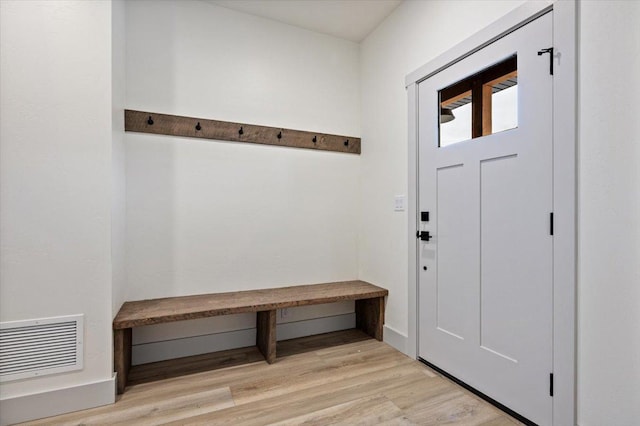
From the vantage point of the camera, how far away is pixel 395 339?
9.34 ft

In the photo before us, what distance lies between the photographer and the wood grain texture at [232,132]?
2.56m

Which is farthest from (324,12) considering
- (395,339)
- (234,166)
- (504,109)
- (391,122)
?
(395,339)

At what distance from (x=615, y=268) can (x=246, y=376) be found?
7.39ft

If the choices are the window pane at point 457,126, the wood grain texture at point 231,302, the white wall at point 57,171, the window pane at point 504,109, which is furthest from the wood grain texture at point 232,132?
the window pane at point 504,109

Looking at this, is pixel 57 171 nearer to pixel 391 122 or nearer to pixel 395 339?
pixel 391 122

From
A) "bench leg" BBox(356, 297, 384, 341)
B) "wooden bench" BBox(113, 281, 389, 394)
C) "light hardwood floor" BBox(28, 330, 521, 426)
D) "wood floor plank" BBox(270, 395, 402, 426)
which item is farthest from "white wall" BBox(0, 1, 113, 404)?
"bench leg" BBox(356, 297, 384, 341)

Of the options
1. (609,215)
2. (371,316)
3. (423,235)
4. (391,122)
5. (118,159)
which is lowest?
(371,316)

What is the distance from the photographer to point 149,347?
2.58 m

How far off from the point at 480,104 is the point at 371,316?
80.5 inches

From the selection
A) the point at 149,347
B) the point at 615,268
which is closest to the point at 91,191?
the point at 149,347

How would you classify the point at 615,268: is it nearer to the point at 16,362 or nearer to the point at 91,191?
the point at 91,191

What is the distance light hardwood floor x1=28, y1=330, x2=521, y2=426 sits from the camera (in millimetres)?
1870

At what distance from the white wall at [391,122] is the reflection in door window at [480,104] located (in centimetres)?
33

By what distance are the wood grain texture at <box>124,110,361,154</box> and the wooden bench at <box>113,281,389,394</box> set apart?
132 centimetres
